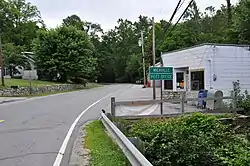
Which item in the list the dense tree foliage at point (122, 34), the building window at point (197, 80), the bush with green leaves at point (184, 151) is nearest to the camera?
the bush with green leaves at point (184, 151)

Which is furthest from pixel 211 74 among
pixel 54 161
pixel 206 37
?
pixel 206 37

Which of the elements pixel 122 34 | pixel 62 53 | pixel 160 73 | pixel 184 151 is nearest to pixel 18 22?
pixel 62 53

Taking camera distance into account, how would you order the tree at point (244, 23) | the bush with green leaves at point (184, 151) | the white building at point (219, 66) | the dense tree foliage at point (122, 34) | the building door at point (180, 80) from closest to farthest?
the bush with green leaves at point (184, 151)
the white building at point (219, 66)
the building door at point (180, 80)
the tree at point (244, 23)
the dense tree foliage at point (122, 34)

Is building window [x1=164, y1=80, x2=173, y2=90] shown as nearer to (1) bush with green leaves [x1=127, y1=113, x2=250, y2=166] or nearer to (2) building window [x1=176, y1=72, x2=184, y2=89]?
(2) building window [x1=176, y1=72, x2=184, y2=89]

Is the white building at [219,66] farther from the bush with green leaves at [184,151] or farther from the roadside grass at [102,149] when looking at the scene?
the roadside grass at [102,149]

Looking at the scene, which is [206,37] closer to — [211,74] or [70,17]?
[211,74]

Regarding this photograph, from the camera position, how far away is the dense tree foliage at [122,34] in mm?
43113

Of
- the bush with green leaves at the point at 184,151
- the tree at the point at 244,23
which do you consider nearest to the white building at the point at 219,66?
the tree at the point at 244,23

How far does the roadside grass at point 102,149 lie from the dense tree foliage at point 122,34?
44.0 feet

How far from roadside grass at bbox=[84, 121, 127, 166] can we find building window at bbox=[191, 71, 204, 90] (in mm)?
13662

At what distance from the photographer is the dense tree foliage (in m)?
43.1

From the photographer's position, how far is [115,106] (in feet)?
50.6

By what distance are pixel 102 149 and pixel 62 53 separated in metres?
47.5

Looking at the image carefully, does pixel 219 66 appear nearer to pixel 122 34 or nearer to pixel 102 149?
pixel 102 149
